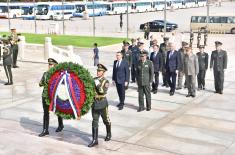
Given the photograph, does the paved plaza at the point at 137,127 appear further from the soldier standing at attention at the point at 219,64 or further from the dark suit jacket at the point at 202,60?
the dark suit jacket at the point at 202,60

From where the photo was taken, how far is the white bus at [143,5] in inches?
3150

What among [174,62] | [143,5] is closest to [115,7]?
[143,5]

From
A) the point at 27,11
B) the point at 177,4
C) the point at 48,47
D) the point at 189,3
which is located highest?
the point at 189,3

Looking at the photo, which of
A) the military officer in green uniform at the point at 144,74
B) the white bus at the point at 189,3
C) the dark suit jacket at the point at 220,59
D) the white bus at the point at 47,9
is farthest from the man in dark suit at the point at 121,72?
the white bus at the point at 189,3

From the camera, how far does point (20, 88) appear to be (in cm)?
1717

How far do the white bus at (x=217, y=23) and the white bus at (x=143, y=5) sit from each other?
1399 inches

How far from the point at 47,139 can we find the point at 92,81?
2001mm

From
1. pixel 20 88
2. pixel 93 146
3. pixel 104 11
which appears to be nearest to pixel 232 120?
pixel 93 146

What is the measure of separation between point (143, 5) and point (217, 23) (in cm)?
→ 3919

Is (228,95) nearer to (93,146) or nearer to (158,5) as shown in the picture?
(93,146)

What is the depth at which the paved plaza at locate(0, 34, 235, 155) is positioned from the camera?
33.4ft

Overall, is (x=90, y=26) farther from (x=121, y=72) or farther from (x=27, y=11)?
(x=121, y=72)

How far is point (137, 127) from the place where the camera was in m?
11.8

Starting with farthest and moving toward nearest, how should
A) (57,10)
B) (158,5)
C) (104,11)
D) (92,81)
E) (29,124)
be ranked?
(158,5)
(104,11)
(57,10)
(29,124)
(92,81)
